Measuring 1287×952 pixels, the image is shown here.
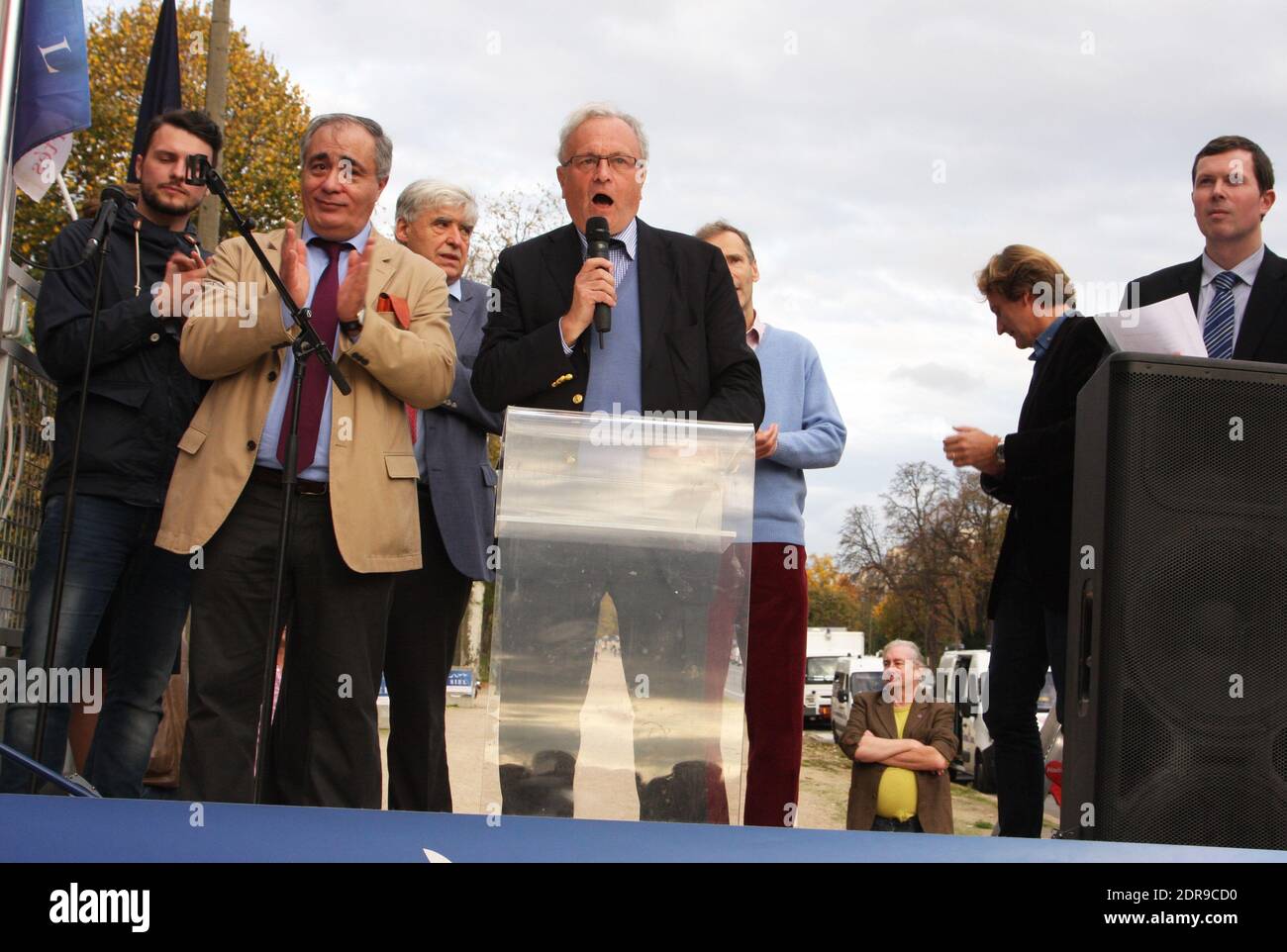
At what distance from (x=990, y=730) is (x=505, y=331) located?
1954 mm

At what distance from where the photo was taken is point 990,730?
414 centimetres

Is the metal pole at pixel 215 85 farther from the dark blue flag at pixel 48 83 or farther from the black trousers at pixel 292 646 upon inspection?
the black trousers at pixel 292 646

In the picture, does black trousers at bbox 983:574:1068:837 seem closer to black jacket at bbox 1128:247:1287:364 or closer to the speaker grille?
black jacket at bbox 1128:247:1287:364

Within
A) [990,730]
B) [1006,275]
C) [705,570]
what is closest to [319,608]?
[705,570]

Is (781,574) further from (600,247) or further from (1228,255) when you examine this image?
(1228,255)

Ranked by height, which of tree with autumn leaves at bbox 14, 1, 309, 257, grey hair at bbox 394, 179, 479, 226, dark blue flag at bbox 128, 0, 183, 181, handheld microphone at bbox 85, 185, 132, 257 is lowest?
handheld microphone at bbox 85, 185, 132, 257

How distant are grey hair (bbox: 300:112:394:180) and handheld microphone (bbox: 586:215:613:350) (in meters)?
0.74

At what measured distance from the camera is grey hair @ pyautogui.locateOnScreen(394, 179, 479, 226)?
16.1ft

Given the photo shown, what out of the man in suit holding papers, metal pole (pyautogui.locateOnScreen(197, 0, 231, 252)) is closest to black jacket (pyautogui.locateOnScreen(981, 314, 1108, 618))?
the man in suit holding papers

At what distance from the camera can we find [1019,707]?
405 centimetres

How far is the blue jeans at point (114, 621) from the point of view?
3541 mm

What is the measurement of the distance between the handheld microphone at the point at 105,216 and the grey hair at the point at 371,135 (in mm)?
558

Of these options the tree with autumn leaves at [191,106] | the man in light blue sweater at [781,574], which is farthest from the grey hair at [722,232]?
the tree with autumn leaves at [191,106]
